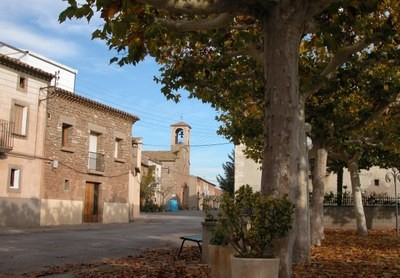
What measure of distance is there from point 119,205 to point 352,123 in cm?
2020

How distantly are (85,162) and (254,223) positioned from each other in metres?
24.5

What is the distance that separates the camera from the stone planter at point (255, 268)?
5.25 meters

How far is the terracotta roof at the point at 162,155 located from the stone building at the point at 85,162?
111ft

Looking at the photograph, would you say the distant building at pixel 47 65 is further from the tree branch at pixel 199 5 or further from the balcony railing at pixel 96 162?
the tree branch at pixel 199 5

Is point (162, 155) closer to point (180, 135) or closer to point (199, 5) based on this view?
point (180, 135)

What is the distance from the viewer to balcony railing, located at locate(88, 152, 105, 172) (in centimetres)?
2947

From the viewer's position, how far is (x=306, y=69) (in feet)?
38.6

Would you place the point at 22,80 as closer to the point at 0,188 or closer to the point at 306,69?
the point at 0,188

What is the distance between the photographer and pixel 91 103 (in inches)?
1141

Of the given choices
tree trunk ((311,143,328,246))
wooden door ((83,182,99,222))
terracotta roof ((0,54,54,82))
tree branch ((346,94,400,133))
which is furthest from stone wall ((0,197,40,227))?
tree branch ((346,94,400,133))

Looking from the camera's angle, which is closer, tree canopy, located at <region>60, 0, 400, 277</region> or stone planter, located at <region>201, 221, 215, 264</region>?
tree canopy, located at <region>60, 0, 400, 277</region>

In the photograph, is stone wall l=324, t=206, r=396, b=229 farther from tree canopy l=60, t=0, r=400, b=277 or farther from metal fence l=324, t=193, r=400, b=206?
tree canopy l=60, t=0, r=400, b=277

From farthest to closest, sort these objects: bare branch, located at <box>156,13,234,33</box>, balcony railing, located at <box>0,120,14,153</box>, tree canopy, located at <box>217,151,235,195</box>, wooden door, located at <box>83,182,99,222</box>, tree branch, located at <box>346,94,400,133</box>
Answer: tree canopy, located at <box>217,151,235,195</box>, wooden door, located at <box>83,182,99,222</box>, balcony railing, located at <box>0,120,14,153</box>, tree branch, located at <box>346,94,400,133</box>, bare branch, located at <box>156,13,234,33</box>

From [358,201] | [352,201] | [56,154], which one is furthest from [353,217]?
[56,154]
